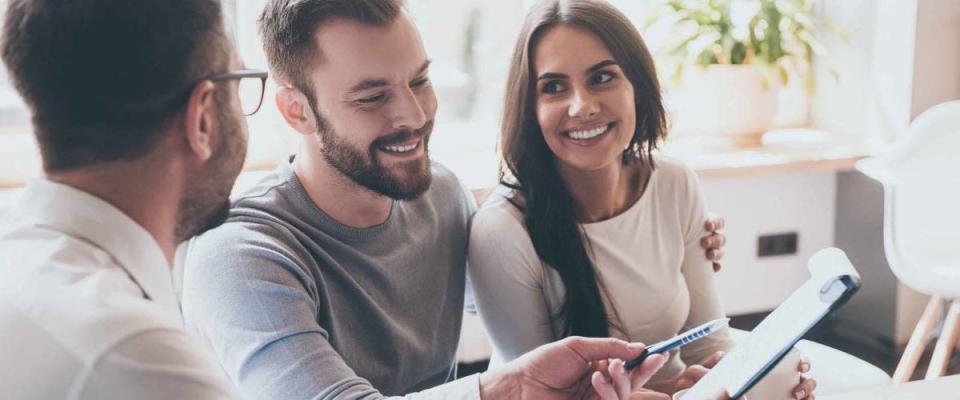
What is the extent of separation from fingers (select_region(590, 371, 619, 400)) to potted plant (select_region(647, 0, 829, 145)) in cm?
202

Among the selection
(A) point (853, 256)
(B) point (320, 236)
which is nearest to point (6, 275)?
(B) point (320, 236)

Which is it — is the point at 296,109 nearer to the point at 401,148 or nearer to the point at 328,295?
the point at 401,148

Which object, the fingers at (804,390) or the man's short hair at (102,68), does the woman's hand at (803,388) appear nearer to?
the fingers at (804,390)

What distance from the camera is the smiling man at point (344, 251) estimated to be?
1.29 metres

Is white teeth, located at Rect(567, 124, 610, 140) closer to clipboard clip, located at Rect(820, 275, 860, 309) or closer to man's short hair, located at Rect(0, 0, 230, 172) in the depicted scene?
clipboard clip, located at Rect(820, 275, 860, 309)

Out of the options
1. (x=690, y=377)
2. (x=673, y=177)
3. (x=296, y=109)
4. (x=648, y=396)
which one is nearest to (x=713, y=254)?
(x=673, y=177)

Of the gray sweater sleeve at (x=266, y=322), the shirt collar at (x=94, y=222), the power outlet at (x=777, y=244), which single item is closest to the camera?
the shirt collar at (x=94, y=222)

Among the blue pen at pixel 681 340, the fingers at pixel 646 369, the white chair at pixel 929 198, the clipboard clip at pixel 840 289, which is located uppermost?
the clipboard clip at pixel 840 289

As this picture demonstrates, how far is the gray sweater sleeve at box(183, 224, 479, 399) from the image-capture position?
49.4 inches

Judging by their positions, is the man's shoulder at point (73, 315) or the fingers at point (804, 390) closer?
the man's shoulder at point (73, 315)

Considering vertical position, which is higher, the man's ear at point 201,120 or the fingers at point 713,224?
the man's ear at point 201,120

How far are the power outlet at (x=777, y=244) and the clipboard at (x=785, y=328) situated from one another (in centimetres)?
220

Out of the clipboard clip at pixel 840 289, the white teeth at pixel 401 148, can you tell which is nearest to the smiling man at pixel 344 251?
the white teeth at pixel 401 148

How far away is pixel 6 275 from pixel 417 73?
29.8 inches
